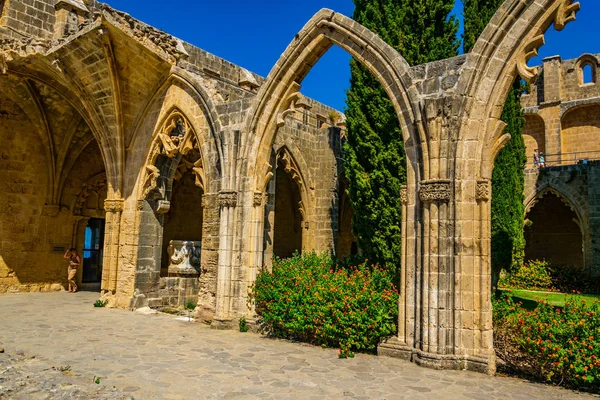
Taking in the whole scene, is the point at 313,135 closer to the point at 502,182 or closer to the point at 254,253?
the point at 502,182

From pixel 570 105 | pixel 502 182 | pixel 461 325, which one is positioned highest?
pixel 570 105

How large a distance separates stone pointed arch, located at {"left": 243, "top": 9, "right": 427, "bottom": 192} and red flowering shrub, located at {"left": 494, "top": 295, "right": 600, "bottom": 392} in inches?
84.3

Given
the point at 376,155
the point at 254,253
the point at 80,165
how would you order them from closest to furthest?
the point at 254,253 → the point at 376,155 → the point at 80,165

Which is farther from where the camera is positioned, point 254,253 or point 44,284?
point 44,284

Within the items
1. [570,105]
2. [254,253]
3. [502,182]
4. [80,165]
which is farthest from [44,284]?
[570,105]

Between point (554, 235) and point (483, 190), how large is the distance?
1640cm

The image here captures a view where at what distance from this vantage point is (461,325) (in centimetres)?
511

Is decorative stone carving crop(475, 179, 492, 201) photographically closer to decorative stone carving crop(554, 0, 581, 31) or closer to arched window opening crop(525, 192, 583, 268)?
decorative stone carving crop(554, 0, 581, 31)

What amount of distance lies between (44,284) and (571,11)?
12805mm

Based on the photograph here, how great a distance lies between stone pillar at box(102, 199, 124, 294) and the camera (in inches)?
375

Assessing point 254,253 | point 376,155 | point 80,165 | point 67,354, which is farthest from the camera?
point 80,165

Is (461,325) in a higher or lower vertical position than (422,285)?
lower

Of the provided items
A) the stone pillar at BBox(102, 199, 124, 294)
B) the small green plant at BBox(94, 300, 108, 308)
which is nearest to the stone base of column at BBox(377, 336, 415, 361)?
the stone pillar at BBox(102, 199, 124, 294)

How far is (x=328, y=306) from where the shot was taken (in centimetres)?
607
